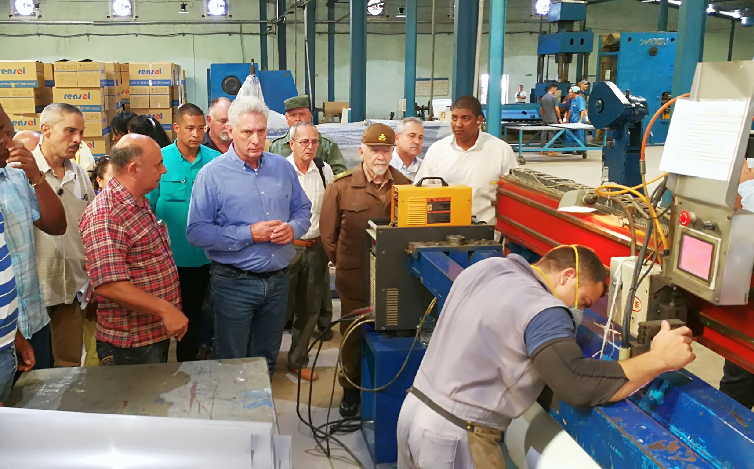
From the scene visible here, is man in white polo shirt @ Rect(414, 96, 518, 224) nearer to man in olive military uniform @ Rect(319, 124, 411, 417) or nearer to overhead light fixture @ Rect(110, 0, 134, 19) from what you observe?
man in olive military uniform @ Rect(319, 124, 411, 417)

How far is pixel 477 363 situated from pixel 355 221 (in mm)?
1630

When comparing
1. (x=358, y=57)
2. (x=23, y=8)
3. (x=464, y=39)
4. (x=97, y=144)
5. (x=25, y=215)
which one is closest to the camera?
(x=25, y=215)

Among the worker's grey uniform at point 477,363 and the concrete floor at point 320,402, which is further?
the concrete floor at point 320,402

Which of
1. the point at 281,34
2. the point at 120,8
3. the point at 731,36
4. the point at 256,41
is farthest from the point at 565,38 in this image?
the point at 731,36

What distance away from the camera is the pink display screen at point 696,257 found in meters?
1.41

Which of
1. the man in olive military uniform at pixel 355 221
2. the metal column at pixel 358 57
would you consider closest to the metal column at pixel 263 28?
the metal column at pixel 358 57

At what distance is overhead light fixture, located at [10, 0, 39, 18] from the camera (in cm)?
1472

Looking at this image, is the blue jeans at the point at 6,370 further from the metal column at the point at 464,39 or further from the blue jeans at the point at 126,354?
the metal column at the point at 464,39

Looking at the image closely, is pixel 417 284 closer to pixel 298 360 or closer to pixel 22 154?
pixel 298 360

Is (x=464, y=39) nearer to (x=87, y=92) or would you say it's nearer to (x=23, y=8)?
(x=87, y=92)

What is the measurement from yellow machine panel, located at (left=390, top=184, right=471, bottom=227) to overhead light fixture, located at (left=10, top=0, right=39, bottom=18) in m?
15.0

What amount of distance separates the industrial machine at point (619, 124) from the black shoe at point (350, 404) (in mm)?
1793

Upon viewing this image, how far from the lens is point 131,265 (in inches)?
93.9

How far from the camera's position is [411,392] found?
77.1 inches
